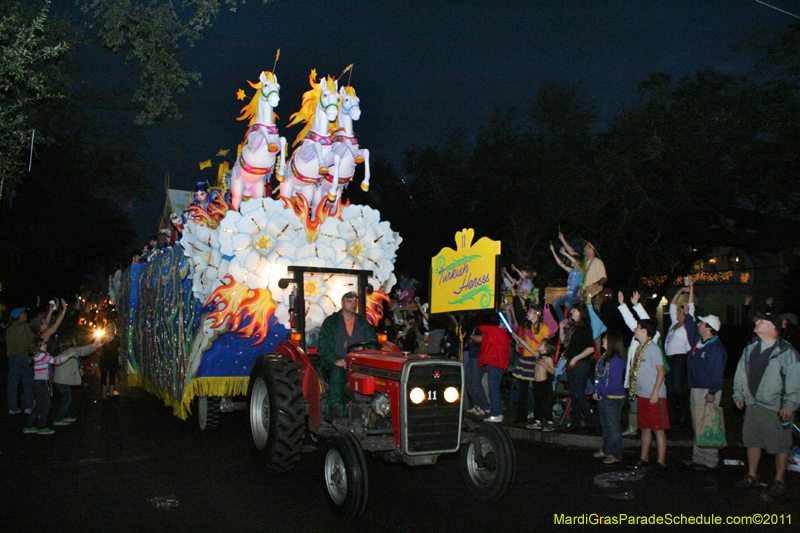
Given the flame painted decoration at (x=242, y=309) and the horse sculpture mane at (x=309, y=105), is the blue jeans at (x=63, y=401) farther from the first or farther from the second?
the horse sculpture mane at (x=309, y=105)

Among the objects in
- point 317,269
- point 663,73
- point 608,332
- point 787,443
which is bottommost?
point 787,443

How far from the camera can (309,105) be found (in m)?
9.46

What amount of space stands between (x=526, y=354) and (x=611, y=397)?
8.59ft

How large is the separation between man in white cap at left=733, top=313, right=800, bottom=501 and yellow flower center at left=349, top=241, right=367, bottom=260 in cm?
490

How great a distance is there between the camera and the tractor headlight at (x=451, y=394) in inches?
216

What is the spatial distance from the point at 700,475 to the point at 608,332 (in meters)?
Answer: 1.72

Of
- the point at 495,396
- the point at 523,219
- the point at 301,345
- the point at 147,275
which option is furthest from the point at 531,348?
the point at 523,219

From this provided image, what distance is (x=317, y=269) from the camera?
26.7 ft

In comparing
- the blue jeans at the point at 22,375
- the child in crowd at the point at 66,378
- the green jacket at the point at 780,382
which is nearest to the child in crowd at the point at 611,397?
the green jacket at the point at 780,382

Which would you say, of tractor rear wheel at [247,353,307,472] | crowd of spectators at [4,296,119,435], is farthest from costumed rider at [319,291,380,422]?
crowd of spectators at [4,296,119,435]

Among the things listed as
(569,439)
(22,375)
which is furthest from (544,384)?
(22,375)

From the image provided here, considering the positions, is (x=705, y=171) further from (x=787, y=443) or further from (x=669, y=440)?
(x=787, y=443)

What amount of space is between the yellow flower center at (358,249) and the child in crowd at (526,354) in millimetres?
2568

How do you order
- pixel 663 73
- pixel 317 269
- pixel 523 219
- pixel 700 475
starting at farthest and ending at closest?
Answer: pixel 523 219 → pixel 663 73 → pixel 317 269 → pixel 700 475
